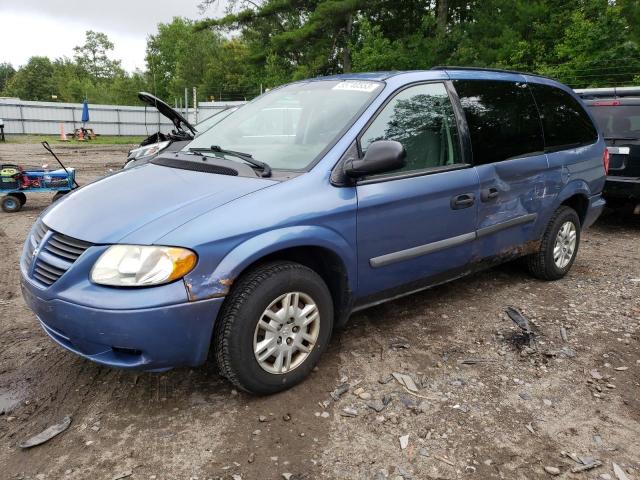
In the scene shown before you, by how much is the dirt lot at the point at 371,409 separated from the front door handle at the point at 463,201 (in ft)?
2.98

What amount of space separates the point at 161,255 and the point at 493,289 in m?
3.18

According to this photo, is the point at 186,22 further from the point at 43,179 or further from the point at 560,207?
the point at 560,207

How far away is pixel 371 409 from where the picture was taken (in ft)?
9.03

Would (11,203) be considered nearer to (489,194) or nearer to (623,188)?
(489,194)

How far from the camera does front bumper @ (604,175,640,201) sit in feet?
21.4

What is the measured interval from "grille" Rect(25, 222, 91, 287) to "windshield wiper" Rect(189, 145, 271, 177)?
1025 mm

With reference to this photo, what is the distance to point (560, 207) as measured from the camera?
15.1ft

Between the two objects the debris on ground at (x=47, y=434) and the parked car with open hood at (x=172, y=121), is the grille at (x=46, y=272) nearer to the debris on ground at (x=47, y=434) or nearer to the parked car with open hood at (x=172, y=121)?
the debris on ground at (x=47, y=434)

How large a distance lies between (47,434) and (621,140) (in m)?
7.14

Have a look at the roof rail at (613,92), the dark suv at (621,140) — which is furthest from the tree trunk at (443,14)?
the dark suv at (621,140)

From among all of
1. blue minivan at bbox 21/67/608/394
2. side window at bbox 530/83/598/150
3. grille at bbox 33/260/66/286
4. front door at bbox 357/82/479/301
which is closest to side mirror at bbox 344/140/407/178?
blue minivan at bbox 21/67/608/394

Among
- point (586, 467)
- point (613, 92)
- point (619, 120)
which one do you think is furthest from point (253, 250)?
point (613, 92)

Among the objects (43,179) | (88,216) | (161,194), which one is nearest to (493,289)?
(161,194)

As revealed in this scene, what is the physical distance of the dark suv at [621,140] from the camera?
258 inches
